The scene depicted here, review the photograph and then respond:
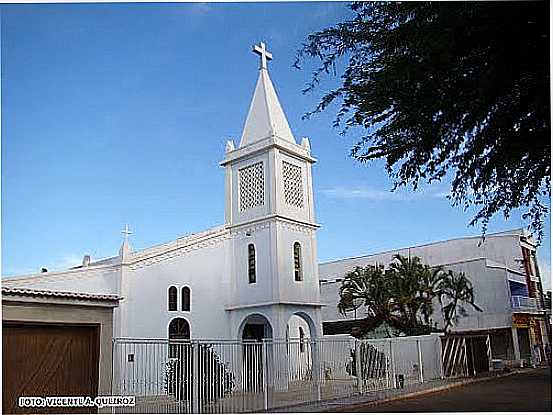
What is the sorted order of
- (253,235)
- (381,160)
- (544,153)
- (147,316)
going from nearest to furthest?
(544,153), (381,160), (147,316), (253,235)

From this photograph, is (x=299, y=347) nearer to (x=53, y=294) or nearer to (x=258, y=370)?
(x=258, y=370)

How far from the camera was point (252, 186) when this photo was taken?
7.16 metres

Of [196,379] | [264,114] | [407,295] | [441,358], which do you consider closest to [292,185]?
[264,114]

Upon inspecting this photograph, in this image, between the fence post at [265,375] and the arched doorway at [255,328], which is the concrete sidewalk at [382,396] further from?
the arched doorway at [255,328]

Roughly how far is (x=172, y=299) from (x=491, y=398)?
297cm

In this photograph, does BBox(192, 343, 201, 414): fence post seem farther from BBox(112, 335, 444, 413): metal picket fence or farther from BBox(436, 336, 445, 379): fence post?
BBox(436, 336, 445, 379): fence post

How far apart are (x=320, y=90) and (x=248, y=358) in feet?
8.70

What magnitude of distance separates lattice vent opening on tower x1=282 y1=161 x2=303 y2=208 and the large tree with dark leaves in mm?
1586

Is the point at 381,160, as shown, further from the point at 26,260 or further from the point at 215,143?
the point at 26,260

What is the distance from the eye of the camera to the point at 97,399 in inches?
201

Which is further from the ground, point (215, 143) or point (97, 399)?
point (215, 143)

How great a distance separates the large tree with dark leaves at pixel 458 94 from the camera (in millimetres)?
4797

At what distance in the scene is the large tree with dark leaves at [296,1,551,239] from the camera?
480 cm

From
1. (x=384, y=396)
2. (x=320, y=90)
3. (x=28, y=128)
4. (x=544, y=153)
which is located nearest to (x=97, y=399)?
(x=28, y=128)
